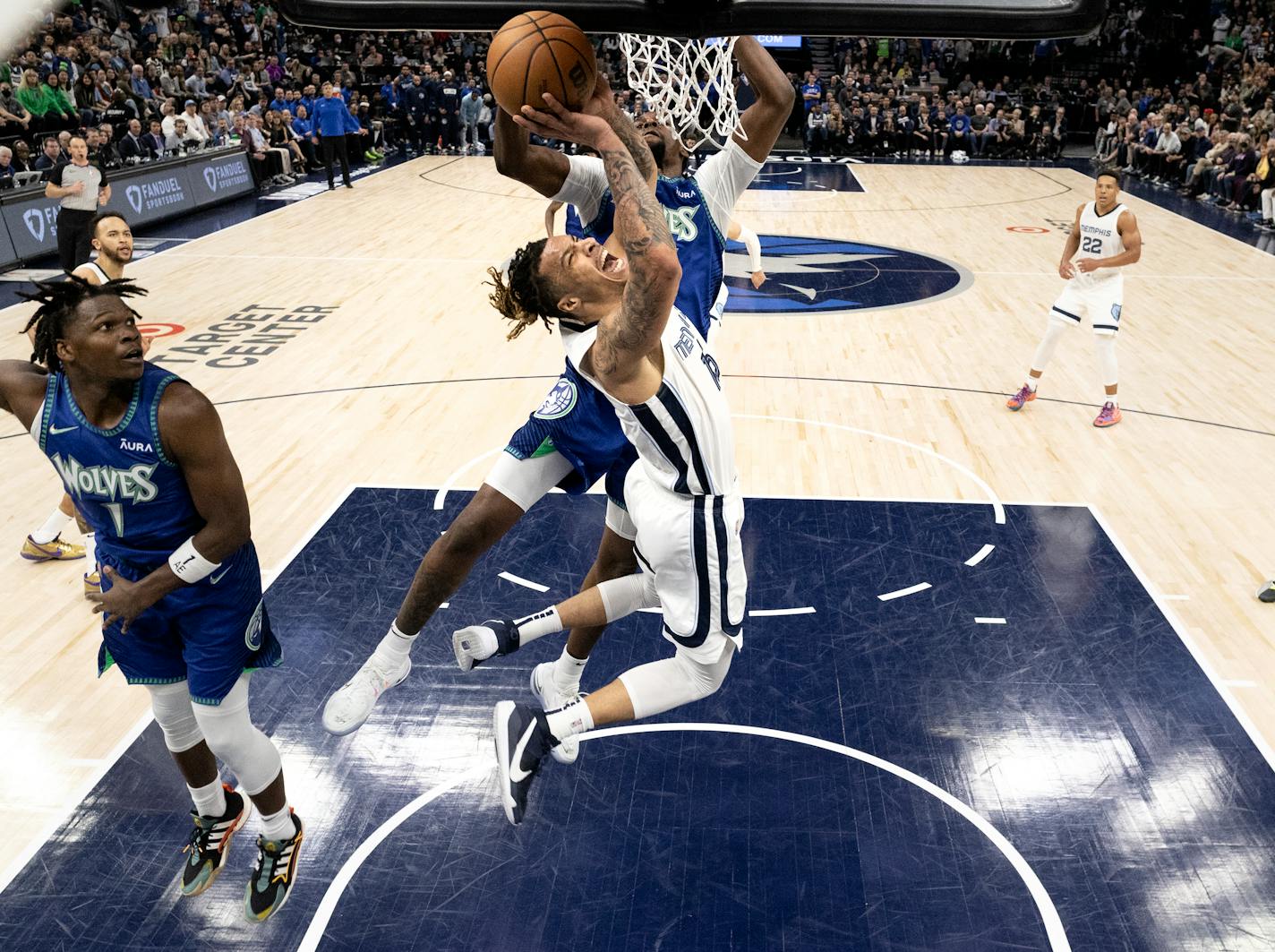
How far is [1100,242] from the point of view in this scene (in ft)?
22.7

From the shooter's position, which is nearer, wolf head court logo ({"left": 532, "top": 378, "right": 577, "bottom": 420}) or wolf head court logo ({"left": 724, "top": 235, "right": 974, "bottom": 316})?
wolf head court logo ({"left": 532, "top": 378, "right": 577, "bottom": 420})

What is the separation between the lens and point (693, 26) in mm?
2371

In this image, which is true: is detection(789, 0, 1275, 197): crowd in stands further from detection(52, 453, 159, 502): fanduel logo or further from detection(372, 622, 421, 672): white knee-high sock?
detection(52, 453, 159, 502): fanduel logo

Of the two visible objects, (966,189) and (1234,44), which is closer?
(966,189)

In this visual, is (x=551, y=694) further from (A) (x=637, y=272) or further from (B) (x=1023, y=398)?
(B) (x=1023, y=398)

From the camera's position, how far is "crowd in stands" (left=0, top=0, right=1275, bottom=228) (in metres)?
14.6

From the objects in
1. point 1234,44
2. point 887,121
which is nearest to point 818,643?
point 887,121

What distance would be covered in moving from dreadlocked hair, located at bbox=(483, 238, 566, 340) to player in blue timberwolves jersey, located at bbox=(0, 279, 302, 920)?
0.87 m

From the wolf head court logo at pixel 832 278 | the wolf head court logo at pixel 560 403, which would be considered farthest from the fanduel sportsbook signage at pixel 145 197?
the wolf head court logo at pixel 560 403

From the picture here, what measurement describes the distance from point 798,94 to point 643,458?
1622cm

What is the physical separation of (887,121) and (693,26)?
21272mm

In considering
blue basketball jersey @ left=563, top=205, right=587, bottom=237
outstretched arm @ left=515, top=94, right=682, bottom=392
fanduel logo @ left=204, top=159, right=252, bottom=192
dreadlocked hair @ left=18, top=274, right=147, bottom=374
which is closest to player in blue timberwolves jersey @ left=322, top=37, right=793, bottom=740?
blue basketball jersey @ left=563, top=205, right=587, bottom=237

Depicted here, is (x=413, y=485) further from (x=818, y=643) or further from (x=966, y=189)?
(x=966, y=189)

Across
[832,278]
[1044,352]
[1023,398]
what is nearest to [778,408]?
[1023,398]
